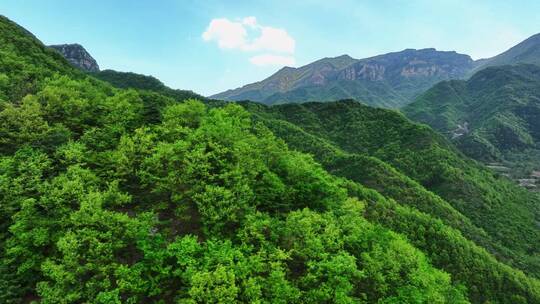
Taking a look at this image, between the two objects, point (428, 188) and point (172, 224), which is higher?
point (172, 224)

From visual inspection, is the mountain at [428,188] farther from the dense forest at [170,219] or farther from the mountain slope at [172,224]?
the mountain slope at [172,224]

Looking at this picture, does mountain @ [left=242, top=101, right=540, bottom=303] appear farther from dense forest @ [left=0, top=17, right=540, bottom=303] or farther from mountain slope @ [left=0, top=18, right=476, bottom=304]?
mountain slope @ [left=0, top=18, right=476, bottom=304]

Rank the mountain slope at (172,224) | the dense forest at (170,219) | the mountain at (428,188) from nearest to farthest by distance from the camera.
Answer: the mountain slope at (172,224) → the dense forest at (170,219) → the mountain at (428,188)

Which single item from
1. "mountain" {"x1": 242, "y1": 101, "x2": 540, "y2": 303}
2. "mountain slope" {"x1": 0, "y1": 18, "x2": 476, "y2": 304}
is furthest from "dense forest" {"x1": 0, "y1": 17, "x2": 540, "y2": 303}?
"mountain" {"x1": 242, "y1": 101, "x2": 540, "y2": 303}

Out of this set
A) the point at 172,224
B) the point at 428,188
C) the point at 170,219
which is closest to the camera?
the point at 172,224

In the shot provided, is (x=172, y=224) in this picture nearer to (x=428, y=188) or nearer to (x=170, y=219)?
(x=170, y=219)

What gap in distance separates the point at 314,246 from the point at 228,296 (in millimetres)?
10845

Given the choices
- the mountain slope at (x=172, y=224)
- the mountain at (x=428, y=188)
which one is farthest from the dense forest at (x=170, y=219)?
the mountain at (x=428, y=188)

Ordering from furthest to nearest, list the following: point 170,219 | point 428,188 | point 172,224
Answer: point 428,188 < point 170,219 < point 172,224

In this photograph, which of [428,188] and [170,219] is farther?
[428,188]

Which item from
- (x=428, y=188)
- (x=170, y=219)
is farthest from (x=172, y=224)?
(x=428, y=188)

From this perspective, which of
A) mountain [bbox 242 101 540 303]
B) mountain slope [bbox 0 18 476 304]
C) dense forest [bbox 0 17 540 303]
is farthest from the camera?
mountain [bbox 242 101 540 303]

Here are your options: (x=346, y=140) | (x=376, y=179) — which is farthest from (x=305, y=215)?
(x=346, y=140)

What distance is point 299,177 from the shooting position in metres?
→ 46.7
